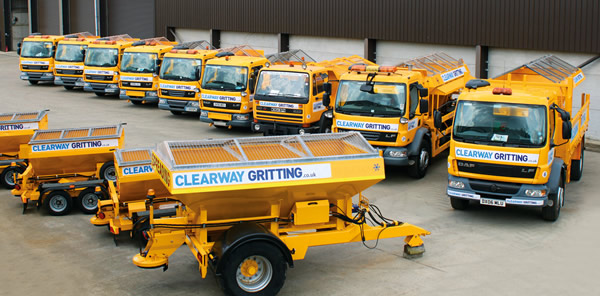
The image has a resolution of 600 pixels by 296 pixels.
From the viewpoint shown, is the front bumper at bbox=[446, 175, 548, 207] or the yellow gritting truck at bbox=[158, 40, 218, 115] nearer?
the front bumper at bbox=[446, 175, 548, 207]

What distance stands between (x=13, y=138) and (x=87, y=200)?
3.03 metres

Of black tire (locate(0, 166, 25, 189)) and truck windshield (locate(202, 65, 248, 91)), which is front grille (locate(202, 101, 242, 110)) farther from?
black tire (locate(0, 166, 25, 189))

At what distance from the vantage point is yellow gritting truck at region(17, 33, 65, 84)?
1246 inches

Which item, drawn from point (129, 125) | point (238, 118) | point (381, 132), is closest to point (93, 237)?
point (381, 132)

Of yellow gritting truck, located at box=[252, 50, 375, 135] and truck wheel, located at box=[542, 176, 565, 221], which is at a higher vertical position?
yellow gritting truck, located at box=[252, 50, 375, 135]

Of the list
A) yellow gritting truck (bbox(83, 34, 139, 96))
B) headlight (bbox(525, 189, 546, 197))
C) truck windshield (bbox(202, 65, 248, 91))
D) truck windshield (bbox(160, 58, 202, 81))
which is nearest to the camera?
headlight (bbox(525, 189, 546, 197))

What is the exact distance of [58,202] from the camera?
1320cm

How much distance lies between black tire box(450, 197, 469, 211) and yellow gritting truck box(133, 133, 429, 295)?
151 inches

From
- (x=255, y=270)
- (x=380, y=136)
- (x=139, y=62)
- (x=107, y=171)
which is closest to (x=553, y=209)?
(x=380, y=136)

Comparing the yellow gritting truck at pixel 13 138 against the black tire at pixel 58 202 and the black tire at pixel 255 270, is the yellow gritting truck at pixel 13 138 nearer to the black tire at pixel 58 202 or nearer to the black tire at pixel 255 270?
the black tire at pixel 58 202

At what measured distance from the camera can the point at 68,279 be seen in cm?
988

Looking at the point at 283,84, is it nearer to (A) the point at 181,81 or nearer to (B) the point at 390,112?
(B) the point at 390,112

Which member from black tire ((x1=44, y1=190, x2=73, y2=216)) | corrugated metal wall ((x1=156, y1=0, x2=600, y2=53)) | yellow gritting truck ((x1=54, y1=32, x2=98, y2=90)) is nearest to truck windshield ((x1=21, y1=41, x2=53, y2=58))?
yellow gritting truck ((x1=54, y1=32, x2=98, y2=90))

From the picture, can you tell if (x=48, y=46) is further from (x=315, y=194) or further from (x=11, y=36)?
(x=315, y=194)
